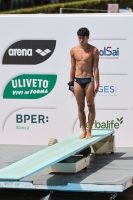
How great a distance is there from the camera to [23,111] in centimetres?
1256

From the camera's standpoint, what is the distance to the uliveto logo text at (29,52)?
12.4 m

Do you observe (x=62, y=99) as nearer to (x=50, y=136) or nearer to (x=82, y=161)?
(x=50, y=136)

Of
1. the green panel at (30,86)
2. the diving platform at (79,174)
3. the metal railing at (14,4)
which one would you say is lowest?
the diving platform at (79,174)

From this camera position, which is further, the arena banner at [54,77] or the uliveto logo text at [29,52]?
the uliveto logo text at [29,52]

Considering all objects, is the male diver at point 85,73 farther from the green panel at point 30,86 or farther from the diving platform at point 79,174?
the green panel at point 30,86

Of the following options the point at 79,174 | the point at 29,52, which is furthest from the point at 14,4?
the point at 79,174

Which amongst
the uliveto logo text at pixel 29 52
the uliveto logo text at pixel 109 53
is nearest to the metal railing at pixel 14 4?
the uliveto logo text at pixel 29 52

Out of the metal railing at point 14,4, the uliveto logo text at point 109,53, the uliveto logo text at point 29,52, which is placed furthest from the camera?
the metal railing at point 14,4

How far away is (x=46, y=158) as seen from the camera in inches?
383

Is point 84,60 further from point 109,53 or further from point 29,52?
point 29,52

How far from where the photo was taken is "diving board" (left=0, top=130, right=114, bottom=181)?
915cm

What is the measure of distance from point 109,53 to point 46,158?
312cm

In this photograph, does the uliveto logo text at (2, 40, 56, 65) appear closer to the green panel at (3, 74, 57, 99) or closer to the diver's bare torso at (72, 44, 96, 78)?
the green panel at (3, 74, 57, 99)

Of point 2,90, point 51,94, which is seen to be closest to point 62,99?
point 51,94
